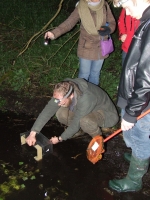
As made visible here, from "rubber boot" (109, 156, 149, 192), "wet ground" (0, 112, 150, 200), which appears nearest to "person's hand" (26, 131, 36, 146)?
"wet ground" (0, 112, 150, 200)

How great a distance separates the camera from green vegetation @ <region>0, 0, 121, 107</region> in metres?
4.98

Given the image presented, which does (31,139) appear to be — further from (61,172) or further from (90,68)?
(90,68)

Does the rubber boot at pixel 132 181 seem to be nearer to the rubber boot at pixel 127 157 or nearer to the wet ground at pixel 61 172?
the wet ground at pixel 61 172

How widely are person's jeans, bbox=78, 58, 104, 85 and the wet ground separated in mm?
923

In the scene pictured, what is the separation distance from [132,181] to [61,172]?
86 centimetres

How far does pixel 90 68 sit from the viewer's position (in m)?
3.92

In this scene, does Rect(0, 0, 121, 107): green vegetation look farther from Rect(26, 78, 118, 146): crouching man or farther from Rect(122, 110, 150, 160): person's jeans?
Rect(122, 110, 150, 160): person's jeans

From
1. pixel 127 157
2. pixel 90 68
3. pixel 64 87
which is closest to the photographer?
pixel 64 87

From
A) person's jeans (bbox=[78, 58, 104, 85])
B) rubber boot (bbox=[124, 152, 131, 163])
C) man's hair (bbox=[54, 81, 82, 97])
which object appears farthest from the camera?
person's jeans (bbox=[78, 58, 104, 85])

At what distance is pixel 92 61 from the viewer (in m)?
3.81

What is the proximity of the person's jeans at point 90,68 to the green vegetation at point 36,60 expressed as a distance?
79cm

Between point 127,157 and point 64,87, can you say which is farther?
point 127,157

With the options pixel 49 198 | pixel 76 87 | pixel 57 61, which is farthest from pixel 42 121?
pixel 57 61

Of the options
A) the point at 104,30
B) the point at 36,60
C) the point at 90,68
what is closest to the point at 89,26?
the point at 104,30
